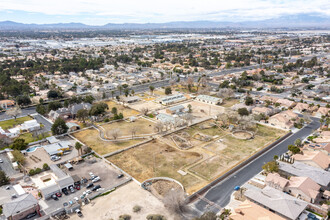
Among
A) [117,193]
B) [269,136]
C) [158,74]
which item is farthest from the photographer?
[158,74]

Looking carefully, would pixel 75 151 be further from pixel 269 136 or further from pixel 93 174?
pixel 269 136

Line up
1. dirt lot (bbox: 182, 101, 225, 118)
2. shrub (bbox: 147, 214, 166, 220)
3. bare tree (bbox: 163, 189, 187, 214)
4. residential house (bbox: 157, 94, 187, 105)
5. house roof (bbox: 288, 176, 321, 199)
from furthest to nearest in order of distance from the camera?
residential house (bbox: 157, 94, 187, 105) → dirt lot (bbox: 182, 101, 225, 118) → house roof (bbox: 288, 176, 321, 199) → bare tree (bbox: 163, 189, 187, 214) → shrub (bbox: 147, 214, 166, 220)

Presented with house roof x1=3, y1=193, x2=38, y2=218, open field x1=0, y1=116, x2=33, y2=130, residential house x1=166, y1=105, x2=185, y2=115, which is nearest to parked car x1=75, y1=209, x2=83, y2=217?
house roof x1=3, y1=193, x2=38, y2=218

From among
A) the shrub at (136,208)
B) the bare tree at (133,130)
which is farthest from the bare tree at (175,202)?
the bare tree at (133,130)

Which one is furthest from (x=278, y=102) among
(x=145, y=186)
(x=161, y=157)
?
(x=145, y=186)

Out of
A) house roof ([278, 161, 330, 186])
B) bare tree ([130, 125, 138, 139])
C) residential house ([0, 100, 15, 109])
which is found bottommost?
house roof ([278, 161, 330, 186])

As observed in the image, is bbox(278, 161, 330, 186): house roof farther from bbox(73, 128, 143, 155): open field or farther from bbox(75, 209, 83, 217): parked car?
bbox(75, 209, 83, 217): parked car

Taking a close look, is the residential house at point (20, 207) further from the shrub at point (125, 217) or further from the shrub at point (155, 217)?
the shrub at point (155, 217)
